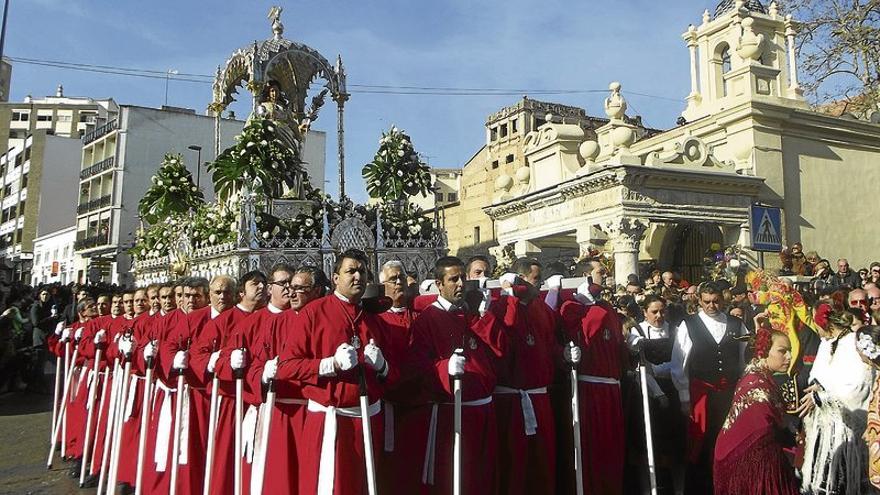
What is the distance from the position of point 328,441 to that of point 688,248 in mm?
17441

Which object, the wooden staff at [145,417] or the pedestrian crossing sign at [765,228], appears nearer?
the wooden staff at [145,417]

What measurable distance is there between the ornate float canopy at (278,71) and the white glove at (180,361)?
1147 cm

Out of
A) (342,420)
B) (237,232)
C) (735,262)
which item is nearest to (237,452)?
(342,420)

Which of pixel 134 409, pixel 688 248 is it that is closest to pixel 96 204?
pixel 688 248

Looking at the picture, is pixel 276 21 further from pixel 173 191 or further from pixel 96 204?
pixel 96 204

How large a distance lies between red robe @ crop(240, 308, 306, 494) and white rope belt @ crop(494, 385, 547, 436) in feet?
5.64

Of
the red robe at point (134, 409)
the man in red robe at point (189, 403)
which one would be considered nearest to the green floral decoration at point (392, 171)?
the red robe at point (134, 409)

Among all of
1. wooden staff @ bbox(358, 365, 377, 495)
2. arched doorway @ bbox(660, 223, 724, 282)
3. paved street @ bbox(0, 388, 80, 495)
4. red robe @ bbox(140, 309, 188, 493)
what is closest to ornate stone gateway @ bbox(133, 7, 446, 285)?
paved street @ bbox(0, 388, 80, 495)

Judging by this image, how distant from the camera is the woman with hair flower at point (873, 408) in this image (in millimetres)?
4625

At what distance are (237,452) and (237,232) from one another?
7749 millimetres

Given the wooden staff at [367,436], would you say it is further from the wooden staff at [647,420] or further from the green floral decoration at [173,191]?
the green floral decoration at [173,191]

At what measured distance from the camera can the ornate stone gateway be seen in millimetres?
12766

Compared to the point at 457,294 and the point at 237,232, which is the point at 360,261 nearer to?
the point at 457,294

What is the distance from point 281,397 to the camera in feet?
→ 16.0
